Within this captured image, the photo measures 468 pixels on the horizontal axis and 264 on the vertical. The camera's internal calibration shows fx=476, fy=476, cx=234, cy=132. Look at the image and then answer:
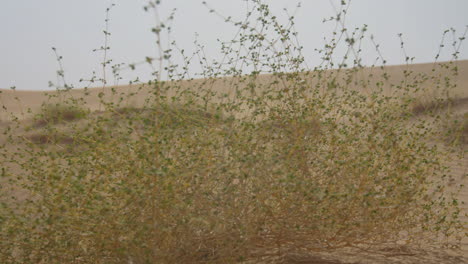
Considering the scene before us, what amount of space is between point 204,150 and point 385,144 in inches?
57.5

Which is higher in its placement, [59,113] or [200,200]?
[59,113]

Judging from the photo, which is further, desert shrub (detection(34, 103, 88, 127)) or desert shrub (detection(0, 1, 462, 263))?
desert shrub (detection(34, 103, 88, 127))

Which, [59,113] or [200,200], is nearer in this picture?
[200,200]

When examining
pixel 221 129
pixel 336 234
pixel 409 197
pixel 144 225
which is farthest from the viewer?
pixel 409 197

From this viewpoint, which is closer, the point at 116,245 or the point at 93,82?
the point at 116,245

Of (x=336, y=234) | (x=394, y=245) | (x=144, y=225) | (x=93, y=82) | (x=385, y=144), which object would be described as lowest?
(x=394, y=245)

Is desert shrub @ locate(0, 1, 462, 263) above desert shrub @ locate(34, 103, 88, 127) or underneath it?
underneath

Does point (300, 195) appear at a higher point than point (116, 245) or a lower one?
higher

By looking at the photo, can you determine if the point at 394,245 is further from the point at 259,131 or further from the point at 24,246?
the point at 24,246

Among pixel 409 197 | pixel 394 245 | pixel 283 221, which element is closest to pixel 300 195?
pixel 283 221

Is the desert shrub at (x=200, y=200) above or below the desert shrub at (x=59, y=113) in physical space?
below

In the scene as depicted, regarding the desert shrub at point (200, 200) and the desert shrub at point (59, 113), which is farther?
the desert shrub at point (59, 113)

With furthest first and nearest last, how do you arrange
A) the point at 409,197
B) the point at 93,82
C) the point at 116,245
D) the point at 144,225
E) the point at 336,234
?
the point at 93,82 < the point at 409,197 < the point at 336,234 < the point at 116,245 < the point at 144,225

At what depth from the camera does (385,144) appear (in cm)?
360
